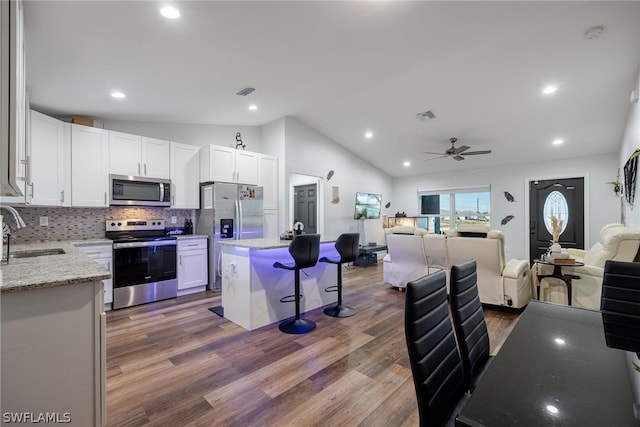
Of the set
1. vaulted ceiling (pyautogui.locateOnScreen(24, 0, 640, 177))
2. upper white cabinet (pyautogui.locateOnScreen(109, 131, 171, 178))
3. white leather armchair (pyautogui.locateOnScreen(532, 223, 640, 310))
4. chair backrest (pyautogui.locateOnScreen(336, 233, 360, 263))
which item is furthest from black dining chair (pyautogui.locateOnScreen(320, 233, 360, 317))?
upper white cabinet (pyautogui.locateOnScreen(109, 131, 171, 178))

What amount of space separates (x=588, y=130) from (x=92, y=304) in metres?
7.26

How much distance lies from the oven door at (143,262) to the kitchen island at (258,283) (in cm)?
133

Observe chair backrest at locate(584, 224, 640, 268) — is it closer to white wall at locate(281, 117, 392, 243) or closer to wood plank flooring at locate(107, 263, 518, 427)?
wood plank flooring at locate(107, 263, 518, 427)

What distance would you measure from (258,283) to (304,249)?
677mm

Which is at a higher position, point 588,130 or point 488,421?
point 588,130

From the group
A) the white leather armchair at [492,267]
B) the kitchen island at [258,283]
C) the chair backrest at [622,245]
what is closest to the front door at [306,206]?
the kitchen island at [258,283]

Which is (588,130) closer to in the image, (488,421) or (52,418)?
(488,421)

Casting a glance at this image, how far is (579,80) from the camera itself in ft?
12.5

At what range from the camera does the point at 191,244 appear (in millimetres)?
4590

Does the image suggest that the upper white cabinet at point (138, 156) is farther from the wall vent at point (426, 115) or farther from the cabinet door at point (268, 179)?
the wall vent at point (426, 115)

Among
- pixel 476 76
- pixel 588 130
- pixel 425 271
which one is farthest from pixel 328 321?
pixel 588 130

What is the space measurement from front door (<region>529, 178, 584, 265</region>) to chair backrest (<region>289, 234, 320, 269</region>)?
612cm

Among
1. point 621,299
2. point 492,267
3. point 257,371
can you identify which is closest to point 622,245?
point 492,267

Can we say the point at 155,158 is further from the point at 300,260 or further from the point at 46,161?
the point at 300,260
